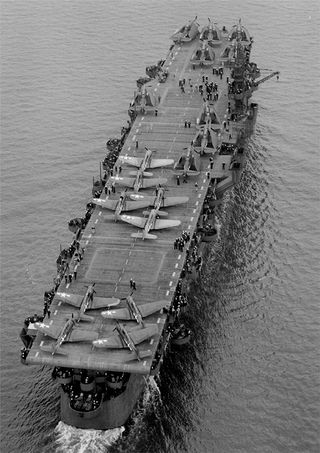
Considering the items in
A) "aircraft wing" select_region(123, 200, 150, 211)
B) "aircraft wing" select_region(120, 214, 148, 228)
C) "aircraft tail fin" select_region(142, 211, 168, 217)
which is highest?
"aircraft wing" select_region(123, 200, 150, 211)

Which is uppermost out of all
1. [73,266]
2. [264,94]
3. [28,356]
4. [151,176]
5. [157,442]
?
[264,94]

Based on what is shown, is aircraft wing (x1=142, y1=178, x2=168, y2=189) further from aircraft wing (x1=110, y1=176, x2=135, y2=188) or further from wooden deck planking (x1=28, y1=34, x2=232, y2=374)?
aircraft wing (x1=110, y1=176, x2=135, y2=188)

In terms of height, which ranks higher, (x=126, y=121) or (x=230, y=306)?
(x=126, y=121)

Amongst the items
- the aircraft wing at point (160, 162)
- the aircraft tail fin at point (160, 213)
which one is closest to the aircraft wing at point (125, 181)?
the aircraft wing at point (160, 162)

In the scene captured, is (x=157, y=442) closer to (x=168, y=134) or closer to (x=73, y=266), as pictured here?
(x=73, y=266)

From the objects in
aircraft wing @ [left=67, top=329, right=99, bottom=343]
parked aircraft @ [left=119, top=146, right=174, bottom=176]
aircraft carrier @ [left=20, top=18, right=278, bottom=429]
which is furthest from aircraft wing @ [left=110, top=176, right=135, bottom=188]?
aircraft wing @ [left=67, top=329, right=99, bottom=343]

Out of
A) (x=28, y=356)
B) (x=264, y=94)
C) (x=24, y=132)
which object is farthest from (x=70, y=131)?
(x=28, y=356)
